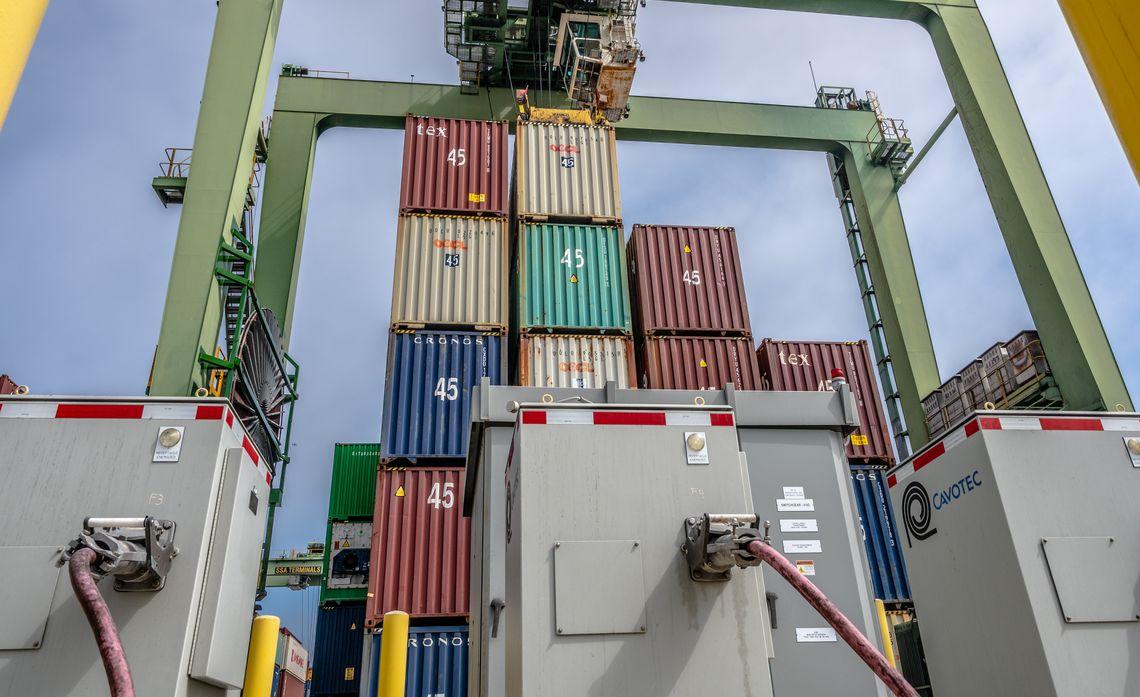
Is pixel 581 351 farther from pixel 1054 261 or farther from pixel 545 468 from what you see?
pixel 545 468

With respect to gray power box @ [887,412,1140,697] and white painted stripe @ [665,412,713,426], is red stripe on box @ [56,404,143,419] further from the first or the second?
gray power box @ [887,412,1140,697]

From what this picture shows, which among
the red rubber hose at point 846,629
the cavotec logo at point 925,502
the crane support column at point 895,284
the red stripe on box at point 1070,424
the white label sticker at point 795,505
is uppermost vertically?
the crane support column at point 895,284

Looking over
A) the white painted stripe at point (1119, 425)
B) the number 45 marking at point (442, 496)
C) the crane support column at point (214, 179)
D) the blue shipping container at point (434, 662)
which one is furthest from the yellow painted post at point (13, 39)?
the number 45 marking at point (442, 496)

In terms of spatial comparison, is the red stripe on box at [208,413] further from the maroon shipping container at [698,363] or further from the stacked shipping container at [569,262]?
the maroon shipping container at [698,363]

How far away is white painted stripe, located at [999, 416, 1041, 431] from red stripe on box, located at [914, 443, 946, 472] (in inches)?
19.3

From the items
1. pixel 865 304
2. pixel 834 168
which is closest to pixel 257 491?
pixel 865 304

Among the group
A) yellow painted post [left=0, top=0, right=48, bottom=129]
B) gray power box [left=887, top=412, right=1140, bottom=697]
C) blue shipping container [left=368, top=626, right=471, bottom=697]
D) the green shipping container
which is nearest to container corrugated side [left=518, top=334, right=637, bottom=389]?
the green shipping container

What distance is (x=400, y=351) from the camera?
1388 centimetres

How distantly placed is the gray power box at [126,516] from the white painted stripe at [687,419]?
7.03ft

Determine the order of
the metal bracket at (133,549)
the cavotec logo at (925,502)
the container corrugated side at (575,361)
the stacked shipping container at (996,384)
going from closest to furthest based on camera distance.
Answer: the metal bracket at (133,549)
the cavotec logo at (925,502)
the container corrugated side at (575,361)
the stacked shipping container at (996,384)

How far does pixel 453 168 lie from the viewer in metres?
16.3

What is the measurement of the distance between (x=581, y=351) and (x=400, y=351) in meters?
3.27

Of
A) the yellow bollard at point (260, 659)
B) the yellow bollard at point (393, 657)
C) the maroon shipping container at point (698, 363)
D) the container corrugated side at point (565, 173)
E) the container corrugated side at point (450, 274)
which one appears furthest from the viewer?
the container corrugated side at point (565, 173)

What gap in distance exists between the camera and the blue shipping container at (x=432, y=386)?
12992 mm
